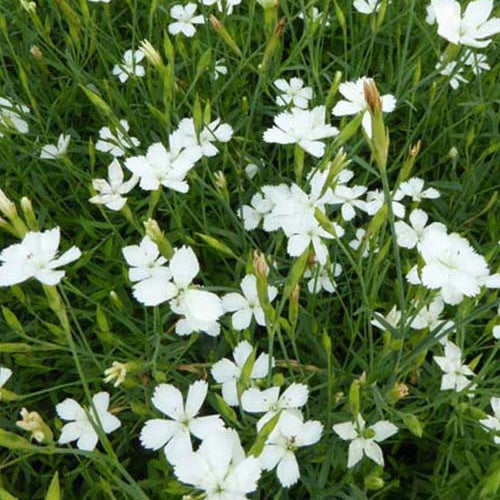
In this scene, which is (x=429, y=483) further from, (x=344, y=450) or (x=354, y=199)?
(x=354, y=199)

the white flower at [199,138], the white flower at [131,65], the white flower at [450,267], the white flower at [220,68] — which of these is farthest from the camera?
the white flower at [220,68]

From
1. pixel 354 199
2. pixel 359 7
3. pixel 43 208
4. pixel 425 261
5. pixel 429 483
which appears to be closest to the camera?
pixel 425 261

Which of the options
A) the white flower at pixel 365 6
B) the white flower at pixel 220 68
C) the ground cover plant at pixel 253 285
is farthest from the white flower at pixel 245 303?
the white flower at pixel 365 6

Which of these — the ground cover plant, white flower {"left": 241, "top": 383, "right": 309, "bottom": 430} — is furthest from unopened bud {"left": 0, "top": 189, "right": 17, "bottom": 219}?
white flower {"left": 241, "top": 383, "right": 309, "bottom": 430}

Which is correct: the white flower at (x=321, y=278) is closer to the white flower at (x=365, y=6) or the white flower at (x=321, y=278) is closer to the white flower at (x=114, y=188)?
the white flower at (x=114, y=188)

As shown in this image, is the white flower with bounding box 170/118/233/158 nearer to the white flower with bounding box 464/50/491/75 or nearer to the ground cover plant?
the ground cover plant

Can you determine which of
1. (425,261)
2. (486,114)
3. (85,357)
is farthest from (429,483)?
(486,114)
